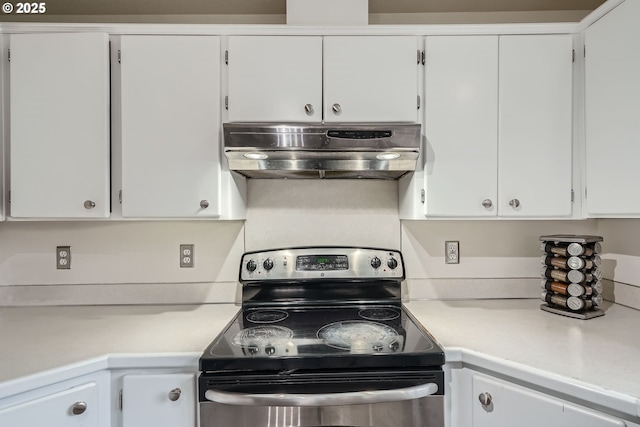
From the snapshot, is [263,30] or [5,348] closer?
[5,348]

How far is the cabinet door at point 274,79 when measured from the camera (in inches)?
56.3

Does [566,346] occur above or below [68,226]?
below

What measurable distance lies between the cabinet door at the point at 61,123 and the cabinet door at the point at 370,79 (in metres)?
0.94

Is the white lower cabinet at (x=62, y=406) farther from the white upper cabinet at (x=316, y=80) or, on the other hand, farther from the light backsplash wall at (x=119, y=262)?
the white upper cabinet at (x=316, y=80)

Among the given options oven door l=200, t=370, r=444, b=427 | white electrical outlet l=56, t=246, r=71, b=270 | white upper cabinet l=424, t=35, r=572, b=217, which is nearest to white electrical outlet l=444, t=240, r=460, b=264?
white upper cabinet l=424, t=35, r=572, b=217

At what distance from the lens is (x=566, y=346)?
3.75ft

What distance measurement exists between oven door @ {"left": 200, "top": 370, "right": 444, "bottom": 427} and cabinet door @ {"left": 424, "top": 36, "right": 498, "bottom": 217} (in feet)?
2.62

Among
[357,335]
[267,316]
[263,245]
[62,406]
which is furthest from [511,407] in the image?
[62,406]

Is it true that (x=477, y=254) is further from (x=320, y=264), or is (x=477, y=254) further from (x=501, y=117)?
(x=320, y=264)

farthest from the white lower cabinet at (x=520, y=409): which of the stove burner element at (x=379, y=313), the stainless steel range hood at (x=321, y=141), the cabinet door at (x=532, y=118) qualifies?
the stainless steel range hood at (x=321, y=141)

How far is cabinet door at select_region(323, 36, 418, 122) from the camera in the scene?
143 cm

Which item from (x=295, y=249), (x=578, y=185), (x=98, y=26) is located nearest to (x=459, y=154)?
(x=578, y=185)

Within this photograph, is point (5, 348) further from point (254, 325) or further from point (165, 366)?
point (254, 325)

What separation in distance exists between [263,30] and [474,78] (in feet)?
2.97
